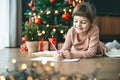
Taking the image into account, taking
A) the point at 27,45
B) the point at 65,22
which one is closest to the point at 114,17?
the point at 65,22

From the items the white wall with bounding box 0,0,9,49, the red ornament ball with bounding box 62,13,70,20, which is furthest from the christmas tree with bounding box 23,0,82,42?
the white wall with bounding box 0,0,9,49

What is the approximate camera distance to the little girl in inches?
72.1

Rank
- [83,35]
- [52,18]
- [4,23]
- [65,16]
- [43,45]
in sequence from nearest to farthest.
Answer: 1. [83,35]
2. [43,45]
3. [65,16]
4. [52,18]
5. [4,23]

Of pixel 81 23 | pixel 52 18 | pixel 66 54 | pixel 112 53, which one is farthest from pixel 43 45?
pixel 66 54

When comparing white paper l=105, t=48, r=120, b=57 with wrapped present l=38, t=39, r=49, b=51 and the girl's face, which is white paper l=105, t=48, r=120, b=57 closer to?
the girl's face

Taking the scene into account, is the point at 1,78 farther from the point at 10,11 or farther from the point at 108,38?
the point at 108,38

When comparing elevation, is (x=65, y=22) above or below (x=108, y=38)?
above

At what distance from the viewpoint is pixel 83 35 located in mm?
1959

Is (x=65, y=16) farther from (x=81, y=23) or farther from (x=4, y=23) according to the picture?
(x=81, y=23)

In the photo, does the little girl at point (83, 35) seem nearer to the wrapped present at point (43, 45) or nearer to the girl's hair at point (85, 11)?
the girl's hair at point (85, 11)

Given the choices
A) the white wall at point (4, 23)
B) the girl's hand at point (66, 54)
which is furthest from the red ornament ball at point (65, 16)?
the girl's hand at point (66, 54)

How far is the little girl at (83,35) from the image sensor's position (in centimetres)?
183

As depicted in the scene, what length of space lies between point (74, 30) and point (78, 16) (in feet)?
0.51

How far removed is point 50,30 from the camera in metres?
3.07
